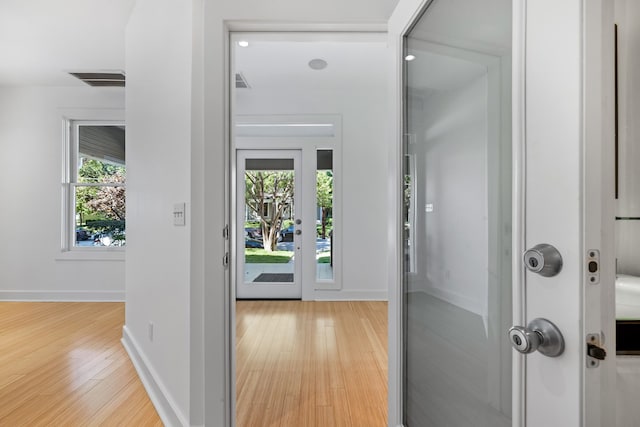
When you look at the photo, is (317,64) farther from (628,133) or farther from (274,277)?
(628,133)

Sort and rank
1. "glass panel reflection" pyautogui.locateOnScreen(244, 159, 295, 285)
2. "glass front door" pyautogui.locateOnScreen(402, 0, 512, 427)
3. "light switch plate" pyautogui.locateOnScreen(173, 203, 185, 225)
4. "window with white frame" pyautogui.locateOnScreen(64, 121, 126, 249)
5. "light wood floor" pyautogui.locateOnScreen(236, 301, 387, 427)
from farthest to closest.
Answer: "glass panel reflection" pyautogui.locateOnScreen(244, 159, 295, 285)
"window with white frame" pyautogui.locateOnScreen(64, 121, 126, 249)
"light wood floor" pyautogui.locateOnScreen(236, 301, 387, 427)
"light switch plate" pyautogui.locateOnScreen(173, 203, 185, 225)
"glass front door" pyautogui.locateOnScreen(402, 0, 512, 427)

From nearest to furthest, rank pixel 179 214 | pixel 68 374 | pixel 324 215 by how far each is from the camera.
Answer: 1. pixel 179 214
2. pixel 68 374
3. pixel 324 215

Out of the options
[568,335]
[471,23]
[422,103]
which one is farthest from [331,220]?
[568,335]

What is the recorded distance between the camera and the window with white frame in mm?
4238

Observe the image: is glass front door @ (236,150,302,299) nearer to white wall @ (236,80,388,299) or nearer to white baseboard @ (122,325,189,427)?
white wall @ (236,80,388,299)

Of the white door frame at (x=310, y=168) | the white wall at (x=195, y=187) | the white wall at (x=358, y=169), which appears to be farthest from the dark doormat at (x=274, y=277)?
the white wall at (x=195, y=187)

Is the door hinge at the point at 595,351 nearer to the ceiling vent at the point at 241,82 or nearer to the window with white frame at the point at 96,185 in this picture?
the ceiling vent at the point at 241,82

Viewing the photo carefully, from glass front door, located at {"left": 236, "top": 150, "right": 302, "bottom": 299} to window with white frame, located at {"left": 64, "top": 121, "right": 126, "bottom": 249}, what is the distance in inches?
62.1

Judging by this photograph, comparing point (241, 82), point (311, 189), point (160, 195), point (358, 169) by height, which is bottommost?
point (160, 195)

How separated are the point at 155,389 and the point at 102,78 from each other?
354 centimetres

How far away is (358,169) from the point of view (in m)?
4.19

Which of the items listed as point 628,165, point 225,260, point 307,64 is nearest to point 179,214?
point 225,260

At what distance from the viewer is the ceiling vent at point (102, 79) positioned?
3729 millimetres

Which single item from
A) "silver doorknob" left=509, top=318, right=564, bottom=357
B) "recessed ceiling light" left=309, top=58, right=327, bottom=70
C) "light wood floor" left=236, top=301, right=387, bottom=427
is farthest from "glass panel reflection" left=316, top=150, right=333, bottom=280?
"silver doorknob" left=509, top=318, right=564, bottom=357
